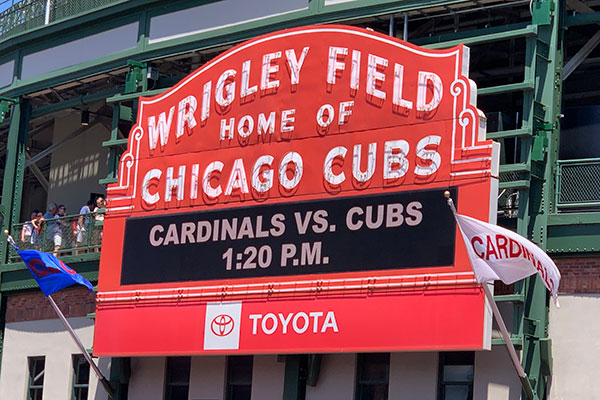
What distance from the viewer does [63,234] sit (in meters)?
31.8

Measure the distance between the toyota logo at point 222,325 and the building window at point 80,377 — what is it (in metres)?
5.23

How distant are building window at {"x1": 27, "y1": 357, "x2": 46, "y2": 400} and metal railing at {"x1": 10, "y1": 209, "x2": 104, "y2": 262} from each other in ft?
8.53

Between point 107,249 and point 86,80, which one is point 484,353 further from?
point 86,80

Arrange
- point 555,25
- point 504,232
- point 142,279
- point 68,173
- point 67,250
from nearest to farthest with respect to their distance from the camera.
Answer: point 504,232
point 555,25
point 142,279
point 67,250
point 68,173

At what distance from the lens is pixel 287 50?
26.0m

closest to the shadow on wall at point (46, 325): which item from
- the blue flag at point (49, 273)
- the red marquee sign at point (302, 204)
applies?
the blue flag at point (49, 273)

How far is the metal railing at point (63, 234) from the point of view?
3073 cm

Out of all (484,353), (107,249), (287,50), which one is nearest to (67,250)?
(107,249)

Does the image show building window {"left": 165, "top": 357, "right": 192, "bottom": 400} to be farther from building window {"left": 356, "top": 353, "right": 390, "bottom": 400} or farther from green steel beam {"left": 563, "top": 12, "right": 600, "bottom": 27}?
green steel beam {"left": 563, "top": 12, "right": 600, "bottom": 27}

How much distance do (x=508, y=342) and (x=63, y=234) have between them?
13909 mm

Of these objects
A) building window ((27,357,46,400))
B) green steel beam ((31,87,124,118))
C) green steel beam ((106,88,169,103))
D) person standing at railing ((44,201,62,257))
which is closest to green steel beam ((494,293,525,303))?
green steel beam ((106,88,169,103))

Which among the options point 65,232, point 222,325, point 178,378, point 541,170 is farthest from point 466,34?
point 65,232

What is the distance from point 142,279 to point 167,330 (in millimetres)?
1416

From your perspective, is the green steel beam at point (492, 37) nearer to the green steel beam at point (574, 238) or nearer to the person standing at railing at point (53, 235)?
the green steel beam at point (574, 238)
